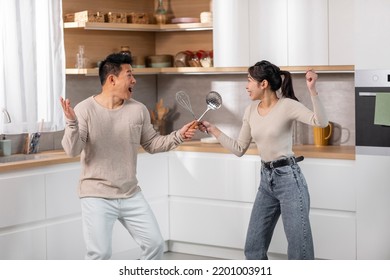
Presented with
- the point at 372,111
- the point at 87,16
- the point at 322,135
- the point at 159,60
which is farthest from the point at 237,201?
the point at 87,16

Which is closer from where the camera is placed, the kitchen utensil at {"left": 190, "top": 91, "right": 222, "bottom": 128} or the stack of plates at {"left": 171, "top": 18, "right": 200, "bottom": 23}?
the kitchen utensil at {"left": 190, "top": 91, "right": 222, "bottom": 128}

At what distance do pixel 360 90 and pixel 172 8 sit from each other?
188 cm

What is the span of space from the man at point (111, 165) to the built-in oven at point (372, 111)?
4.92 feet

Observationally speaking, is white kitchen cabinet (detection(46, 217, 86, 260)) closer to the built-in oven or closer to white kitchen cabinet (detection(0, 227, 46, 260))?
white kitchen cabinet (detection(0, 227, 46, 260))

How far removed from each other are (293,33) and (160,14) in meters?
1.25

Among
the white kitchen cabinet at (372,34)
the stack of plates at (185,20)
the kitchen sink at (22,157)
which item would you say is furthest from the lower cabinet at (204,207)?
the stack of plates at (185,20)

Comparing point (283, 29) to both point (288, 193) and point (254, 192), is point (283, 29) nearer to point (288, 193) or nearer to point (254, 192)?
point (254, 192)

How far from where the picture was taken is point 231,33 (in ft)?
20.2

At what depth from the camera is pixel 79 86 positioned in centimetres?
636

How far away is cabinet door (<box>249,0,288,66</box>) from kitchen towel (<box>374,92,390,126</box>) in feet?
2.50

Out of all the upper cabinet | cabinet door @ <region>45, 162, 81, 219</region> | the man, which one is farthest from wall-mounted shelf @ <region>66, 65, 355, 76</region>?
the man

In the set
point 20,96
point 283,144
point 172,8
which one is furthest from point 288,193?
point 172,8

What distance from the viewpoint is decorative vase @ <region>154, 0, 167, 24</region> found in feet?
22.0

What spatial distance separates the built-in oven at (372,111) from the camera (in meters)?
5.41
